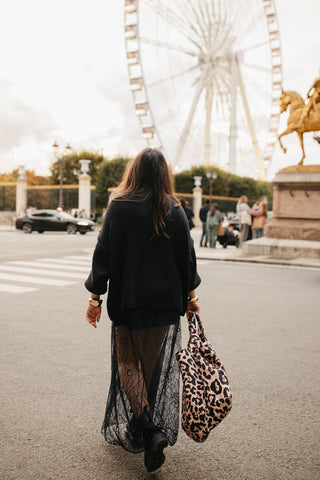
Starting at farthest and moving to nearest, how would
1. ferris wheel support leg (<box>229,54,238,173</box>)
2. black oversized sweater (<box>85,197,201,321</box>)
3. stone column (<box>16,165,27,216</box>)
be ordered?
stone column (<box>16,165,27,216</box>), ferris wheel support leg (<box>229,54,238,173</box>), black oversized sweater (<box>85,197,201,321</box>)

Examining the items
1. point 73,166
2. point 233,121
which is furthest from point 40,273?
point 73,166

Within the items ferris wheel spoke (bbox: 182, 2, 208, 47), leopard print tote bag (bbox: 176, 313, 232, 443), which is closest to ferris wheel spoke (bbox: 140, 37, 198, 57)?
ferris wheel spoke (bbox: 182, 2, 208, 47)

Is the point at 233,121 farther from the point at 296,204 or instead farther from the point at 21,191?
the point at 296,204

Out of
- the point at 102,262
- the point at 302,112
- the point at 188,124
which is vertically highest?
the point at 188,124

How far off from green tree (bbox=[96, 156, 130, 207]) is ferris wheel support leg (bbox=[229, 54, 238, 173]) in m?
11.2

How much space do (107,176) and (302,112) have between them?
3964 centimetres

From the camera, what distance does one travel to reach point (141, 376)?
270 cm

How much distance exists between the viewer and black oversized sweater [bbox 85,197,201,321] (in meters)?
2.60

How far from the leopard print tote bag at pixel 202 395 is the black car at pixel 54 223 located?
2725cm

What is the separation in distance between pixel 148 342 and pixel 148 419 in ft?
1.21

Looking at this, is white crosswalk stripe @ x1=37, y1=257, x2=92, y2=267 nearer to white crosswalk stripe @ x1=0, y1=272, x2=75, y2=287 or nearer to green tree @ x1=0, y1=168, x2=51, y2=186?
white crosswalk stripe @ x1=0, y1=272, x2=75, y2=287

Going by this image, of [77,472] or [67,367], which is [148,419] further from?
[67,367]

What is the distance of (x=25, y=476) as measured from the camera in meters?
2.54

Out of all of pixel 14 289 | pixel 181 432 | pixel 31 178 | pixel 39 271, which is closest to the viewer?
pixel 181 432
